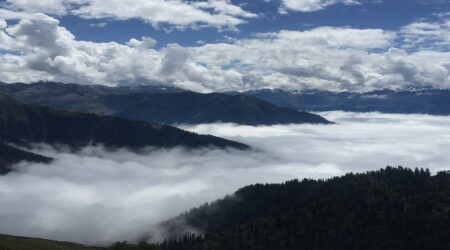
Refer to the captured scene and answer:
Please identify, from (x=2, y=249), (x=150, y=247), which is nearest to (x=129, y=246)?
(x=150, y=247)

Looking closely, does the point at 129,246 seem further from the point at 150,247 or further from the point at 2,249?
the point at 2,249

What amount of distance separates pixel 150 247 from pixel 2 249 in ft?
177

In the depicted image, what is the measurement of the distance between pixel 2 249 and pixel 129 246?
153 feet

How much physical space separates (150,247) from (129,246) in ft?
26.4

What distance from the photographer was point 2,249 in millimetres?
180250

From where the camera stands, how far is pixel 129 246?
7057 inches

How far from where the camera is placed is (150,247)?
18275cm
